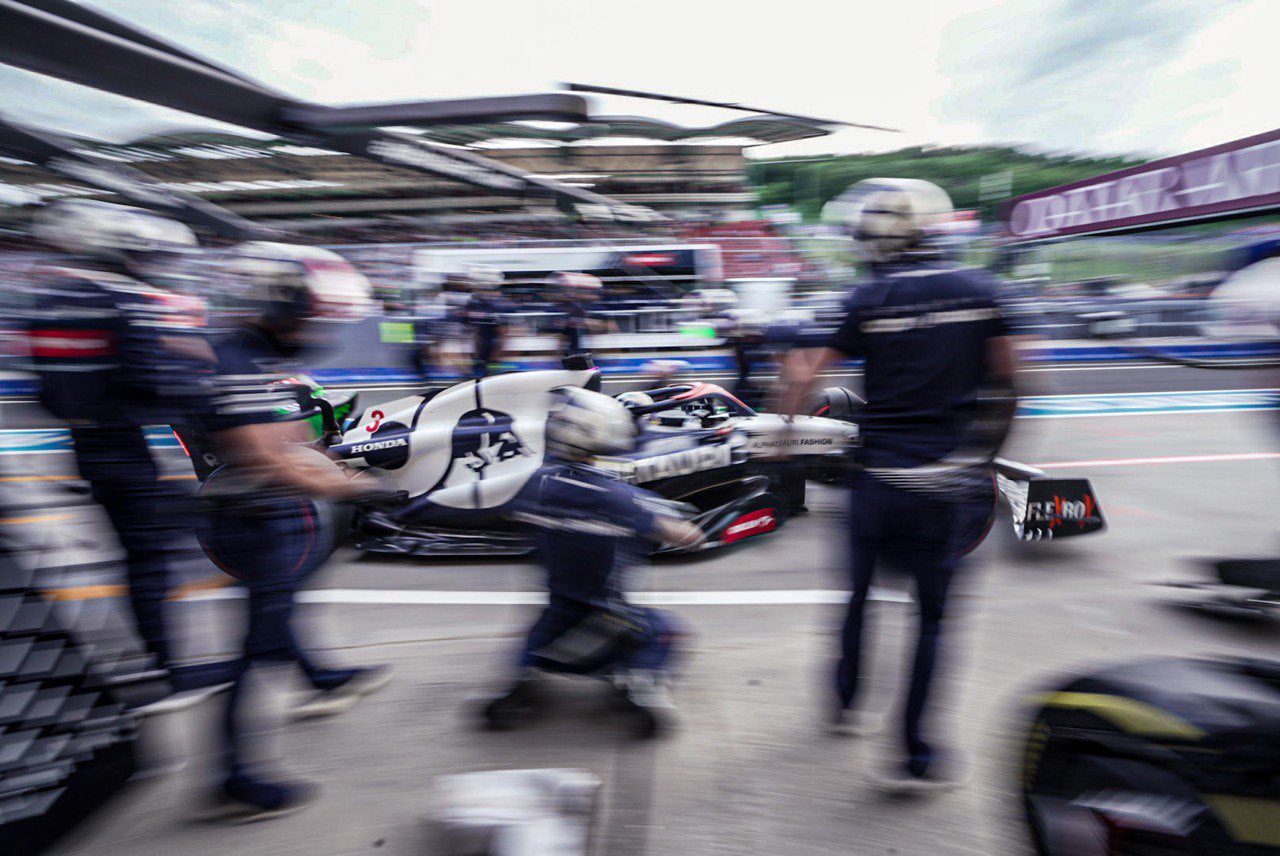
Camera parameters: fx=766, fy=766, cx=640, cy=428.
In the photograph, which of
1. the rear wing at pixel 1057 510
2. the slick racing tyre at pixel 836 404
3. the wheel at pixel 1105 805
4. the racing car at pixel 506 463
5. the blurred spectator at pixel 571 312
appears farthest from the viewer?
the blurred spectator at pixel 571 312

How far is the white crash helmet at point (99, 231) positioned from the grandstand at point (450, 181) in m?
0.11

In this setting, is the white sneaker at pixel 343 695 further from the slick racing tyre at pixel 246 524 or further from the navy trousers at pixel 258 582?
the slick racing tyre at pixel 246 524

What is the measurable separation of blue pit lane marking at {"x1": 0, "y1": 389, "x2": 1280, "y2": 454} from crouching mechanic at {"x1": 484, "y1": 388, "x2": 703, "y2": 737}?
7.13 m

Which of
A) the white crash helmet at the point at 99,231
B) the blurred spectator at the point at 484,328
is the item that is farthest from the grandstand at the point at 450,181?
the blurred spectator at the point at 484,328

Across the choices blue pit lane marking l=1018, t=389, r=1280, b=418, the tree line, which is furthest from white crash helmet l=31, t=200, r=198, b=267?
the tree line

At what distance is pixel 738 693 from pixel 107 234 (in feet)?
8.79

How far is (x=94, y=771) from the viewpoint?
2.21 m

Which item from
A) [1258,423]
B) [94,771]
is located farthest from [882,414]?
[1258,423]

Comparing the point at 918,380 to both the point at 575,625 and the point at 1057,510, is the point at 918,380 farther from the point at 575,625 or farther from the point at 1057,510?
the point at 1057,510

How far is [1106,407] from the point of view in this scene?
31.9 ft

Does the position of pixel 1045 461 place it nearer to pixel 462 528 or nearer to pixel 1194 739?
pixel 462 528

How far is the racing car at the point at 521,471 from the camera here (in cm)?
442

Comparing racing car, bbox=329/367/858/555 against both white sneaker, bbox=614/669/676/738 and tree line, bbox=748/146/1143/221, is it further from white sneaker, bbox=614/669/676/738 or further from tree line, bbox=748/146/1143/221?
tree line, bbox=748/146/1143/221

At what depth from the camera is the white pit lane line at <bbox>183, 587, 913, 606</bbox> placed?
3.94 metres
